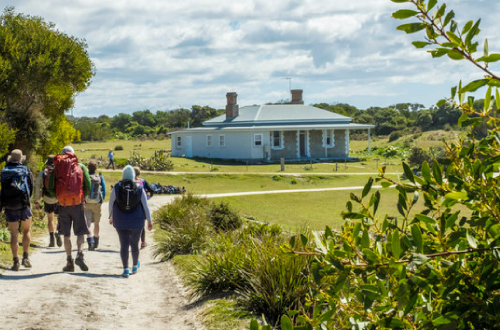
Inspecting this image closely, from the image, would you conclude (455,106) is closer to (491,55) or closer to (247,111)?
(491,55)

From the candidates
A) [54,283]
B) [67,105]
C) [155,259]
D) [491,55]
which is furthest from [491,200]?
[67,105]

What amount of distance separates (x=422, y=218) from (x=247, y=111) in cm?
5283

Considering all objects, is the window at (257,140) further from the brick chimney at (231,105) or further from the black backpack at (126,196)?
the black backpack at (126,196)

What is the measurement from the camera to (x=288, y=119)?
50938mm

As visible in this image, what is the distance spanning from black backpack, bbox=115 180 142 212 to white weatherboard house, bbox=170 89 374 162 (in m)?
37.7

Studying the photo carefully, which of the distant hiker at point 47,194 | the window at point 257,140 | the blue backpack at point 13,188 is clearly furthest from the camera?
the window at point 257,140

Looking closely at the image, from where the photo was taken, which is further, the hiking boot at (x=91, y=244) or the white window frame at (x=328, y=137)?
the white window frame at (x=328, y=137)

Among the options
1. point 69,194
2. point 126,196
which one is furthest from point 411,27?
point 69,194

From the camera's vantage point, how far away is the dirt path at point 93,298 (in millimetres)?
7262

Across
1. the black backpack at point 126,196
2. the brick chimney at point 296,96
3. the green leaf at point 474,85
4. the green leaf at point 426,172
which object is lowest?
the black backpack at point 126,196

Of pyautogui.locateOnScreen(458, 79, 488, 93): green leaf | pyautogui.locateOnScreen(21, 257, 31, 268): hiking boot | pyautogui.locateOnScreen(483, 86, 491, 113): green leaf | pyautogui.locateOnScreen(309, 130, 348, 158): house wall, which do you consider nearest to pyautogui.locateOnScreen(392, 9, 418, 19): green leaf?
pyautogui.locateOnScreen(458, 79, 488, 93): green leaf

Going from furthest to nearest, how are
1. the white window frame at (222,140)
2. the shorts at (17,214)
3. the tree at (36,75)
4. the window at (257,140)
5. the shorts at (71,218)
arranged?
1. the white window frame at (222,140)
2. the window at (257,140)
3. the tree at (36,75)
4. the shorts at (71,218)
5. the shorts at (17,214)

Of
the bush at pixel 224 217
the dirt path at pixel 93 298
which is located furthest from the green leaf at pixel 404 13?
the bush at pixel 224 217

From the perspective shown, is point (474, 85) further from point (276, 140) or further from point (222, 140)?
point (222, 140)
